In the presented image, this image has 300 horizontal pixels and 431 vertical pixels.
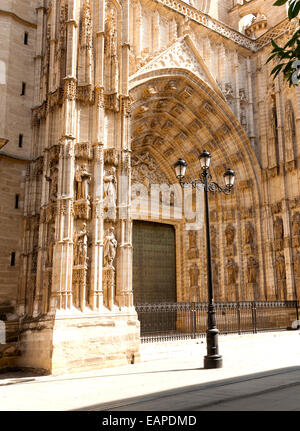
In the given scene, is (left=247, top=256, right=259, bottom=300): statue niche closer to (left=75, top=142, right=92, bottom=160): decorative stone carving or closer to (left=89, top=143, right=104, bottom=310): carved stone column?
(left=89, top=143, right=104, bottom=310): carved stone column

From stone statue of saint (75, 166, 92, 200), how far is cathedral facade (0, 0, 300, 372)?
0.14 ft

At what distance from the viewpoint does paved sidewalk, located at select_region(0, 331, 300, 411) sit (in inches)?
247

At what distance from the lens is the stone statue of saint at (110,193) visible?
13.0 m

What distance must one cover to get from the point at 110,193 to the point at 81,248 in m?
2.00

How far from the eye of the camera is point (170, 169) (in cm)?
2109

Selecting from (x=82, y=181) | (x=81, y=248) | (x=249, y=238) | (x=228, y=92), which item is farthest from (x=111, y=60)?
(x=249, y=238)

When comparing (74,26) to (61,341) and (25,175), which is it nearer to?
(25,175)

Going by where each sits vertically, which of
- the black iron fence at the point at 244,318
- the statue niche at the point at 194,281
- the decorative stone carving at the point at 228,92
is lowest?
the black iron fence at the point at 244,318

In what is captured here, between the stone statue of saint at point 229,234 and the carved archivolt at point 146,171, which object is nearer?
the stone statue of saint at point 229,234

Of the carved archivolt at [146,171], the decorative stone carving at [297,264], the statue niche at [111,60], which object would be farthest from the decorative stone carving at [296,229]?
the statue niche at [111,60]

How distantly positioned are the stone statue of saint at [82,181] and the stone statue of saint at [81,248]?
0.99 meters

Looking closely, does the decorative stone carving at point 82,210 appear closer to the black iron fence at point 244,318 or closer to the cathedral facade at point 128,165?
the cathedral facade at point 128,165

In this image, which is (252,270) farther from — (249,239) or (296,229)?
(296,229)

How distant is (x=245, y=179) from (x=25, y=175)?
10540 mm
